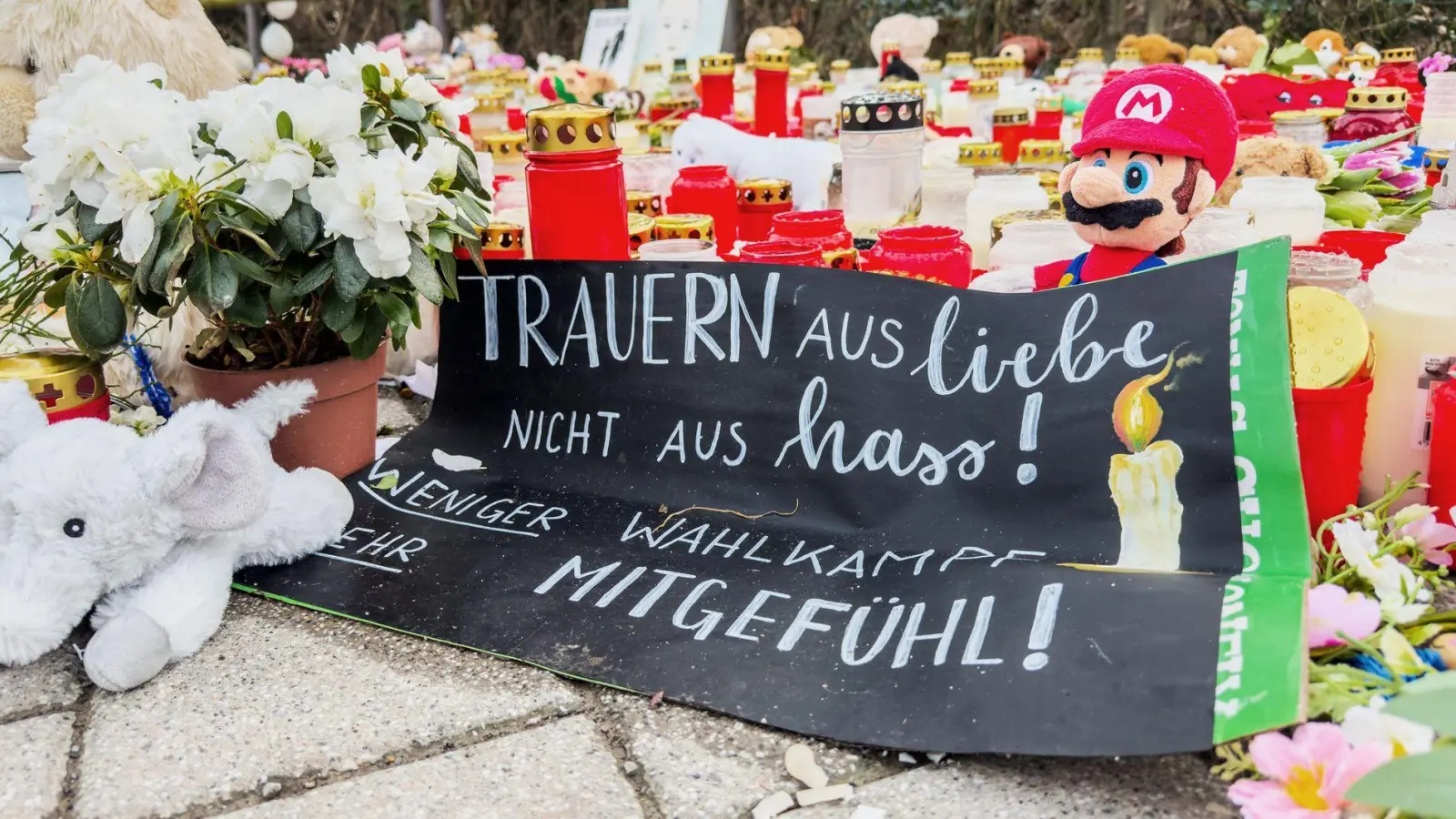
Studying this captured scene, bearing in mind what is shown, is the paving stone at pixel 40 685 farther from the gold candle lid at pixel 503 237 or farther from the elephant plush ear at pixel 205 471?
the gold candle lid at pixel 503 237

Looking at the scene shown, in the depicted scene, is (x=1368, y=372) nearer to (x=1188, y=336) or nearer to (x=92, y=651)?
(x=1188, y=336)

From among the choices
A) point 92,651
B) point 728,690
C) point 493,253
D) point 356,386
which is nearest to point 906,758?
point 728,690

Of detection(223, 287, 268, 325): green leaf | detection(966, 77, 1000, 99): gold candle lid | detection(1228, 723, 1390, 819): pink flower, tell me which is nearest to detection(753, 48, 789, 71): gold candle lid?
detection(966, 77, 1000, 99): gold candle lid

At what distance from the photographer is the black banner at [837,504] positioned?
0.90 metres

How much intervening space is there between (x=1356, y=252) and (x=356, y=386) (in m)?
1.33

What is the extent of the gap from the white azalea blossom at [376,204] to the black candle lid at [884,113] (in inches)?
32.8

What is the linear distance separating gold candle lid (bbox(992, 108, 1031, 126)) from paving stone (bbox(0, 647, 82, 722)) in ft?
8.13

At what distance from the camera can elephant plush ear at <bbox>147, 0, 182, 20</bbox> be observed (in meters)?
1.78

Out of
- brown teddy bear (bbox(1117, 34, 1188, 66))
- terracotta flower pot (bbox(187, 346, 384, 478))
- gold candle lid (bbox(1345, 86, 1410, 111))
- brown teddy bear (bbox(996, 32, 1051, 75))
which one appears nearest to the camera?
terracotta flower pot (bbox(187, 346, 384, 478))

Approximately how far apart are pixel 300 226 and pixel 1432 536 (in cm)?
117

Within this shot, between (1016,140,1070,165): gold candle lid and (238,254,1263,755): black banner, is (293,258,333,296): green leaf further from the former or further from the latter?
(1016,140,1070,165): gold candle lid

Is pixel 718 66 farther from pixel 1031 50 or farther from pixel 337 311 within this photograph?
pixel 1031 50

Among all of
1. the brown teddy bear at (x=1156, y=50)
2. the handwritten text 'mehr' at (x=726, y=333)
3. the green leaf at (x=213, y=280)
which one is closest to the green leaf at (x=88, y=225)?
the green leaf at (x=213, y=280)

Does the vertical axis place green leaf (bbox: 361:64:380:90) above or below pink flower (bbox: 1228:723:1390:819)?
above
